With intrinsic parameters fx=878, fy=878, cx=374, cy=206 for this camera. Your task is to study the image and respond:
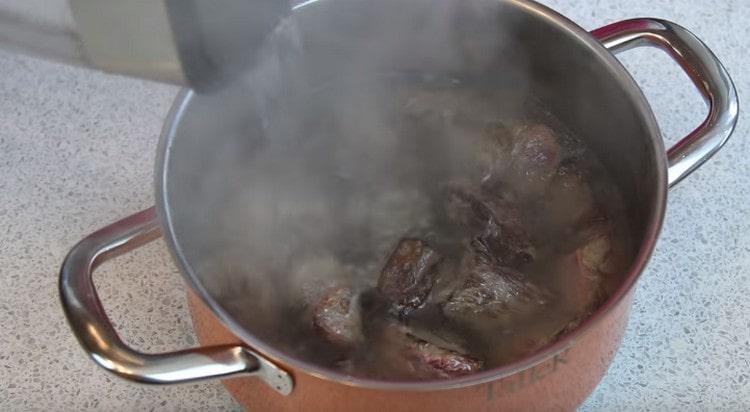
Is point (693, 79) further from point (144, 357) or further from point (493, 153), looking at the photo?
point (144, 357)

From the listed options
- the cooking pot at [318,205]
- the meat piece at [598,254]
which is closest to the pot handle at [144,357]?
the cooking pot at [318,205]

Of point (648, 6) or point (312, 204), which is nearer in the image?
point (312, 204)

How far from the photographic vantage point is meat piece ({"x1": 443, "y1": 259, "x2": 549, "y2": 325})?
944 millimetres

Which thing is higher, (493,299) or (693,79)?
(693,79)

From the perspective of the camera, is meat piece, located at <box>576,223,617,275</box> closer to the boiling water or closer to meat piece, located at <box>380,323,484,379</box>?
the boiling water

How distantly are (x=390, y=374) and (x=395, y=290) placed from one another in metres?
0.13

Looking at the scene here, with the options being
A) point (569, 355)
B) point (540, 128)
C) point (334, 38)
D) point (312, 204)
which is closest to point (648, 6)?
point (540, 128)

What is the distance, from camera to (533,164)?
1107mm

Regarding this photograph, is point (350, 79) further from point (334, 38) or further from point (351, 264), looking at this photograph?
point (351, 264)

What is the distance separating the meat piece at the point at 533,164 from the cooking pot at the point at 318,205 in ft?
0.21

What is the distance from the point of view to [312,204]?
1.12 meters

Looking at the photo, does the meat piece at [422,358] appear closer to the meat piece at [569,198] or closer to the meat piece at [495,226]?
the meat piece at [495,226]

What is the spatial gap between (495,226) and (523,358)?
34cm

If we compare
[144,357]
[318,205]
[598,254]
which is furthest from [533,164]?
[144,357]
